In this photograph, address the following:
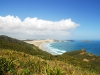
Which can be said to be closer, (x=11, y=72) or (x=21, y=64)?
(x=11, y=72)

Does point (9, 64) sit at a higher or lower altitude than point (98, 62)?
higher

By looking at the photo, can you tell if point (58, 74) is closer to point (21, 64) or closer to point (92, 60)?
point (21, 64)

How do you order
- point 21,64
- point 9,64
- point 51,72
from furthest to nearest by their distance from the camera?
1. point 21,64
2. point 9,64
3. point 51,72

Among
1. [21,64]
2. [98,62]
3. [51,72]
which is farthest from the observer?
[98,62]

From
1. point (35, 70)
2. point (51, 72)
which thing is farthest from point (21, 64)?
point (51, 72)

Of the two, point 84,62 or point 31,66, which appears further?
point 84,62

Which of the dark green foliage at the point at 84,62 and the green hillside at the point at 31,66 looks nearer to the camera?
the green hillside at the point at 31,66

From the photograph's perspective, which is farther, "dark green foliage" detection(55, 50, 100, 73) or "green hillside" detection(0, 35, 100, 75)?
"dark green foliage" detection(55, 50, 100, 73)

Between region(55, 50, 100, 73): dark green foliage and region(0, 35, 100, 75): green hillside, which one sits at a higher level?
region(0, 35, 100, 75): green hillside

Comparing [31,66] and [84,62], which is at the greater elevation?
[31,66]

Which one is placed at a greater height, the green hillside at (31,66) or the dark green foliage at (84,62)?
the green hillside at (31,66)
